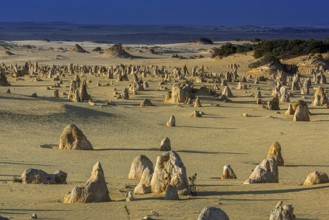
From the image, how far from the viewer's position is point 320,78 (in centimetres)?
4106

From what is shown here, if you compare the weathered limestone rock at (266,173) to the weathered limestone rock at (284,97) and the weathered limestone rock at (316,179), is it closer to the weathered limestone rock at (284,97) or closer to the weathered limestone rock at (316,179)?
the weathered limestone rock at (316,179)

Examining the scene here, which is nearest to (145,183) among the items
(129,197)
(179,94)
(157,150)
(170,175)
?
(170,175)

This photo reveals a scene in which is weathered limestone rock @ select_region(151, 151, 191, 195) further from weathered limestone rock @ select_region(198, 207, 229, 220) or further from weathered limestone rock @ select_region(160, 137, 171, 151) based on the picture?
weathered limestone rock @ select_region(160, 137, 171, 151)

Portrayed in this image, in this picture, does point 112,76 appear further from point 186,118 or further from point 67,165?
point 67,165

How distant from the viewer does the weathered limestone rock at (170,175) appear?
448 inches

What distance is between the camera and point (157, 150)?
18031 millimetres

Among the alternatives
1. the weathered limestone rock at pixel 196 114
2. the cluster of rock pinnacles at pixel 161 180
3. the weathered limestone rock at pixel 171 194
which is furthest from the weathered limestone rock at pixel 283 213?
the weathered limestone rock at pixel 196 114

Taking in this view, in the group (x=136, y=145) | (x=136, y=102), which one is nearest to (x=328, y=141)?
(x=136, y=145)

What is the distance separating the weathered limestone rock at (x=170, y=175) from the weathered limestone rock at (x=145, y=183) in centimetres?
10

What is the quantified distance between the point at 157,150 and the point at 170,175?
662 cm

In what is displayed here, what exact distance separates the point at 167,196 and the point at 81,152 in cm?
648

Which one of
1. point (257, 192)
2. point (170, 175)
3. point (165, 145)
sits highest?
point (165, 145)

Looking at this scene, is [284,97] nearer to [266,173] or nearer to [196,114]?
[196,114]

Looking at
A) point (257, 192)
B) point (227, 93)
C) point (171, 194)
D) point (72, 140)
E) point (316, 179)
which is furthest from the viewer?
point (227, 93)
